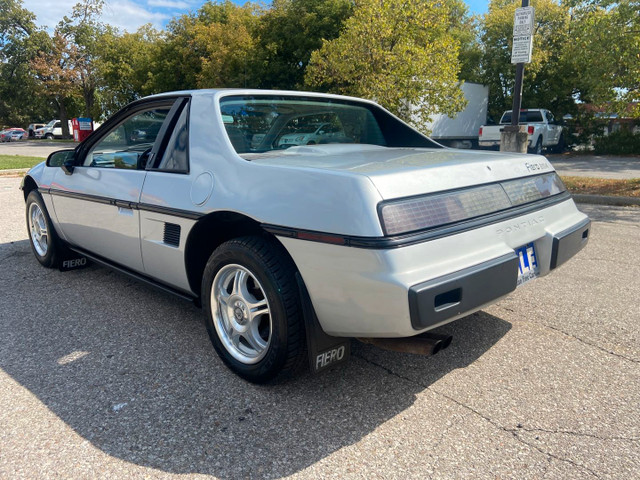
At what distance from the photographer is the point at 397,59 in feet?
38.0

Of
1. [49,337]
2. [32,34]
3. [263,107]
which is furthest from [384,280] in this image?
[32,34]

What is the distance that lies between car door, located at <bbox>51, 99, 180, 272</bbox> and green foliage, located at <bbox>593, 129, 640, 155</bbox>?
2170cm

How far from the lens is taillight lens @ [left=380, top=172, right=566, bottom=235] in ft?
6.84

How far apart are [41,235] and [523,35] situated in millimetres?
9165

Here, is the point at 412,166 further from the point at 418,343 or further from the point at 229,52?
the point at 229,52

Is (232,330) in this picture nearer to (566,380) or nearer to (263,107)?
(263,107)

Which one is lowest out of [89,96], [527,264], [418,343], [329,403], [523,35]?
[329,403]

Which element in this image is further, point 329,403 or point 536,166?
point 536,166

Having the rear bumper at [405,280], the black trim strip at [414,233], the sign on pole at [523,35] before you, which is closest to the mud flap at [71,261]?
the black trim strip at [414,233]

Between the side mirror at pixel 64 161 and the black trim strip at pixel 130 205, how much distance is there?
0.20m

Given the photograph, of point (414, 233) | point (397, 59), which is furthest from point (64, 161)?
point (397, 59)

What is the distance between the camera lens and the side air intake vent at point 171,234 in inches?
115

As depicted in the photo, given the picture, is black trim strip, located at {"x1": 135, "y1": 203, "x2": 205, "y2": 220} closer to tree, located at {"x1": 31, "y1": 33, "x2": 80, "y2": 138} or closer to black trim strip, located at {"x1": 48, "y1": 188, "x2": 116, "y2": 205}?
black trim strip, located at {"x1": 48, "y1": 188, "x2": 116, "y2": 205}

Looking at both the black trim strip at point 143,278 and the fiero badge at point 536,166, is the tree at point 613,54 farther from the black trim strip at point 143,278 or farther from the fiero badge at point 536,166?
the black trim strip at point 143,278
